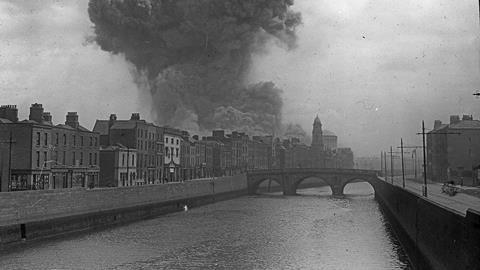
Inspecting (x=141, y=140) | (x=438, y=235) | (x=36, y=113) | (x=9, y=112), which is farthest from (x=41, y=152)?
(x=438, y=235)

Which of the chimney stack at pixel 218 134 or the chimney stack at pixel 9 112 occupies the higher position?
the chimney stack at pixel 218 134

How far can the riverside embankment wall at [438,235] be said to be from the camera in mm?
19609

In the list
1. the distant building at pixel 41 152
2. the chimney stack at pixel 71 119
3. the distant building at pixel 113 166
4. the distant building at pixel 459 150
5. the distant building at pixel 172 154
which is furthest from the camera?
the distant building at pixel 459 150

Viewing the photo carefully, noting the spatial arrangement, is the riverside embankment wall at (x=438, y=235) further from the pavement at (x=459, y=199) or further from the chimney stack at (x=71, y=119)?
the chimney stack at (x=71, y=119)

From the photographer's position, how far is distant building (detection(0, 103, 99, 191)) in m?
56.2

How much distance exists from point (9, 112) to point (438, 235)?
48.3 metres

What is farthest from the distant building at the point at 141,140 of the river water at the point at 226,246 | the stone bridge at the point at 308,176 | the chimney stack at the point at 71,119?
the stone bridge at the point at 308,176

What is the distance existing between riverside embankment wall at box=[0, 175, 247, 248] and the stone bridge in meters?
34.3

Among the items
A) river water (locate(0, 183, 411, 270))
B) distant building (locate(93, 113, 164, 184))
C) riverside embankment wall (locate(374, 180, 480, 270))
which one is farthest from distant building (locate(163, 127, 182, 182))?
riverside embankment wall (locate(374, 180, 480, 270))

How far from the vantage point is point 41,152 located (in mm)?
58250

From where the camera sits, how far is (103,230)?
159ft

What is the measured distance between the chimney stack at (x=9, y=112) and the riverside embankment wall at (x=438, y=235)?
135 ft

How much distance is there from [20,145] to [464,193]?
47.9 metres

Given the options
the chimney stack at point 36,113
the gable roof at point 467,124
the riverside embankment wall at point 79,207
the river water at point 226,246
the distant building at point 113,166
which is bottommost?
the river water at point 226,246
